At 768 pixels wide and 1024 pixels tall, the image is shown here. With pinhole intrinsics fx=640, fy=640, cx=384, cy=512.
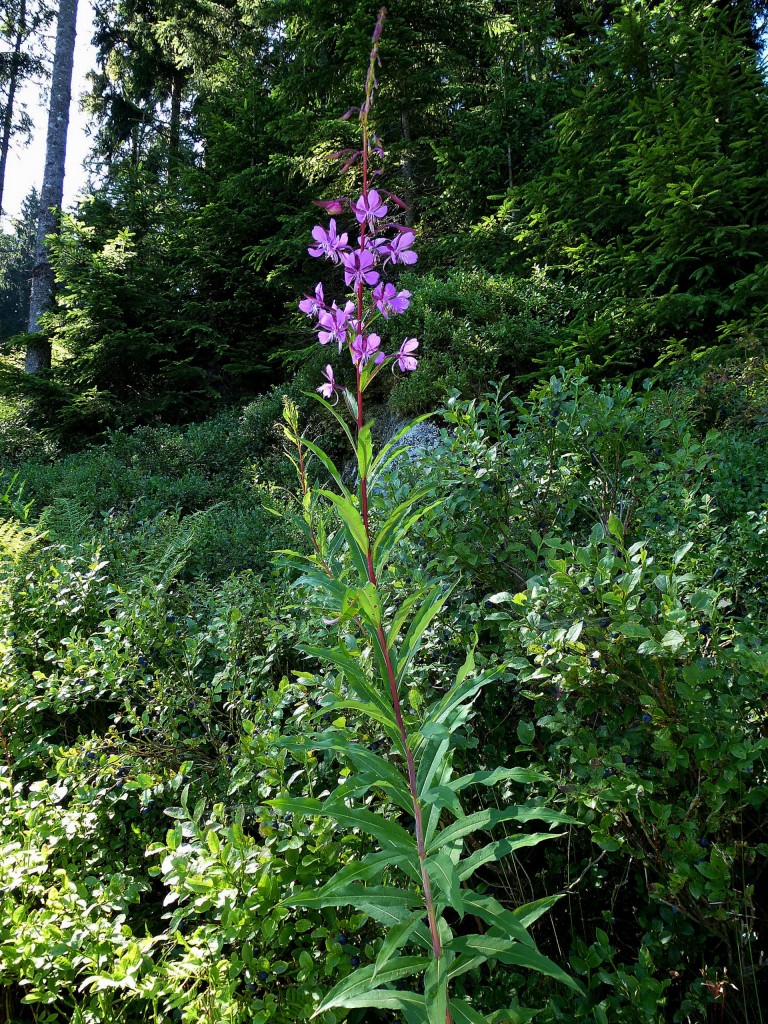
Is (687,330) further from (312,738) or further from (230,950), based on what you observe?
(230,950)

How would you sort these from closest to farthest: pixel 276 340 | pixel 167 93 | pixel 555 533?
pixel 555 533 < pixel 276 340 < pixel 167 93

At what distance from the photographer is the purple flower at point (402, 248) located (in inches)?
60.1

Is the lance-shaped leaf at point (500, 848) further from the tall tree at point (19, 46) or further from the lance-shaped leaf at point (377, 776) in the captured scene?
the tall tree at point (19, 46)

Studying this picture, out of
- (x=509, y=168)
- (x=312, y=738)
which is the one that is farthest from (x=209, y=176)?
(x=312, y=738)

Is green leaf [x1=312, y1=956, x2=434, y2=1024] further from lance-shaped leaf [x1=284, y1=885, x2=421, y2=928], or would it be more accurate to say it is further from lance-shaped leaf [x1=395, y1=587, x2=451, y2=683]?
lance-shaped leaf [x1=395, y1=587, x2=451, y2=683]

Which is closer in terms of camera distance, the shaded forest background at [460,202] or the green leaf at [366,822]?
the green leaf at [366,822]

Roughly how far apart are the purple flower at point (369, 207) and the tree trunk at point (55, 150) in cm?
1195

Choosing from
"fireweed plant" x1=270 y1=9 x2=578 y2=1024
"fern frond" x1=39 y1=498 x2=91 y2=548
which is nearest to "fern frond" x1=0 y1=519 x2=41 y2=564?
"fern frond" x1=39 y1=498 x2=91 y2=548

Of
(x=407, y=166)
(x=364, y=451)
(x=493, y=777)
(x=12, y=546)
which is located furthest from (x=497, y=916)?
(x=407, y=166)

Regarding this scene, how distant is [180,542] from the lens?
11.7 ft

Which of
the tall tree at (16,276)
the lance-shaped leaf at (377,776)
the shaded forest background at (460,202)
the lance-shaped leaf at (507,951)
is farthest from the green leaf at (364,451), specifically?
the tall tree at (16,276)

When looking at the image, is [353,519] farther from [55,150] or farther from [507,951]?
[55,150]

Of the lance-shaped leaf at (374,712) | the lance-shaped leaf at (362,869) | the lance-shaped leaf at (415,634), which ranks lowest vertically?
the lance-shaped leaf at (362,869)

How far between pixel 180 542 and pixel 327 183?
297 inches
